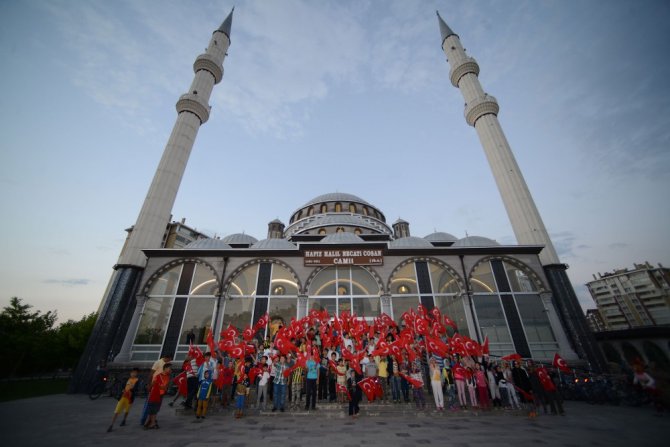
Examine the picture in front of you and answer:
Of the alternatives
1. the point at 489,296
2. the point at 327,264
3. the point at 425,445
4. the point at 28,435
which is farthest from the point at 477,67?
the point at 28,435

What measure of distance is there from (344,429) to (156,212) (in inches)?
820

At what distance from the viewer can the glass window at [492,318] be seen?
16266mm

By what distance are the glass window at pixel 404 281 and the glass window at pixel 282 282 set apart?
656cm

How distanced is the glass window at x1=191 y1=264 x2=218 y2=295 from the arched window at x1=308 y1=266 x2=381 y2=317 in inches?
253

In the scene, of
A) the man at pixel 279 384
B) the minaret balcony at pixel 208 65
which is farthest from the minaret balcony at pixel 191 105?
the man at pixel 279 384

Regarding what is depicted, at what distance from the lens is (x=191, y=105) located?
2616 cm

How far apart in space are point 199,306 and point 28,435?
10973mm

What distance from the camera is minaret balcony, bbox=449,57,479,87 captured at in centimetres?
2936

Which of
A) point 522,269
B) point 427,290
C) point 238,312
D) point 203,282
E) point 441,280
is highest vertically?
point 522,269

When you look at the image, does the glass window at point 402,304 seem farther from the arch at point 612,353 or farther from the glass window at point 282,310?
the arch at point 612,353

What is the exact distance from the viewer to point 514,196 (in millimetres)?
22641

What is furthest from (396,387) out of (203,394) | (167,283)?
(167,283)

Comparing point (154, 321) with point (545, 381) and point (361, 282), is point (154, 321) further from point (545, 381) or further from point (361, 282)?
point (545, 381)

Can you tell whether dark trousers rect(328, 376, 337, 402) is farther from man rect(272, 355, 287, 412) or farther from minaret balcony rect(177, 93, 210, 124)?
minaret balcony rect(177, 93, 210, 124)
